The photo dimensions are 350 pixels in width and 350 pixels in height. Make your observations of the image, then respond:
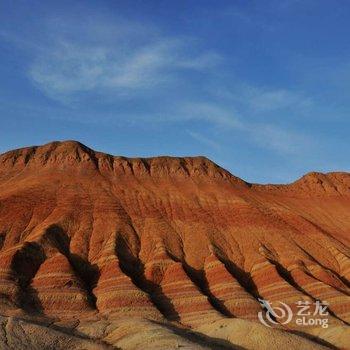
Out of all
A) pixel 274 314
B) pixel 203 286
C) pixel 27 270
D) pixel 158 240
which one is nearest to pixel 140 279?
pixel 203 286

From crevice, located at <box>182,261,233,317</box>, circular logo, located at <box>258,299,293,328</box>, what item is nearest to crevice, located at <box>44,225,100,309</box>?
crevice, located at <box>182,261,233,317</box>

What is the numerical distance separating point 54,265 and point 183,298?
15.5 meters

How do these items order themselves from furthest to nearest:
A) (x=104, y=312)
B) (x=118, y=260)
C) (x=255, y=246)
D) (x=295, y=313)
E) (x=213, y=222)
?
(x=213, y=222) < (x=255, y=246) < (x=118, y=260) < (x=295, y=313) < (x=104, y=312)

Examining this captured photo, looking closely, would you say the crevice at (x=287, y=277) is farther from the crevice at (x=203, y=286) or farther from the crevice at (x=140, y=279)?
the crevice at (x=140, y=279)

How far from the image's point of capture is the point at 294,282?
251ft

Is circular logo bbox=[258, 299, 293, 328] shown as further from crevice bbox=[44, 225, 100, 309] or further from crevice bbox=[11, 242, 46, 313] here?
crevice bbox=[11, 242, 46, 313]

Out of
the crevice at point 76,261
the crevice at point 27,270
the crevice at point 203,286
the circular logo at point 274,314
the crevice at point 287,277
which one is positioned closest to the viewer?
the crevice at point 27,270

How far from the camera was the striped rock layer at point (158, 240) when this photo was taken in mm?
65812

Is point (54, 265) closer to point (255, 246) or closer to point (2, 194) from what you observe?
point (2, 194)

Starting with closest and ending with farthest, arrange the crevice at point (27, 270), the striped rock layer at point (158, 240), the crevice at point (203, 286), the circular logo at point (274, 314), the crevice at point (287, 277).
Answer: the crevice at point (27, 270)
the circular logo at point (274, 314)
the striped rock layer at point (158, 240)
the crevice at point (203, 286)
the crevice at point (287, 277)

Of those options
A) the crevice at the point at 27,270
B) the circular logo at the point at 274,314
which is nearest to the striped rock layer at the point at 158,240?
the crevice at the point at 27,270

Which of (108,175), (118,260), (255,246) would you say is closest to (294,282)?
(255,246)

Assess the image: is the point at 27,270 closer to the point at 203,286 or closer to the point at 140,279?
the point at 140,279

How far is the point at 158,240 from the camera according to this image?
80.5 metres
